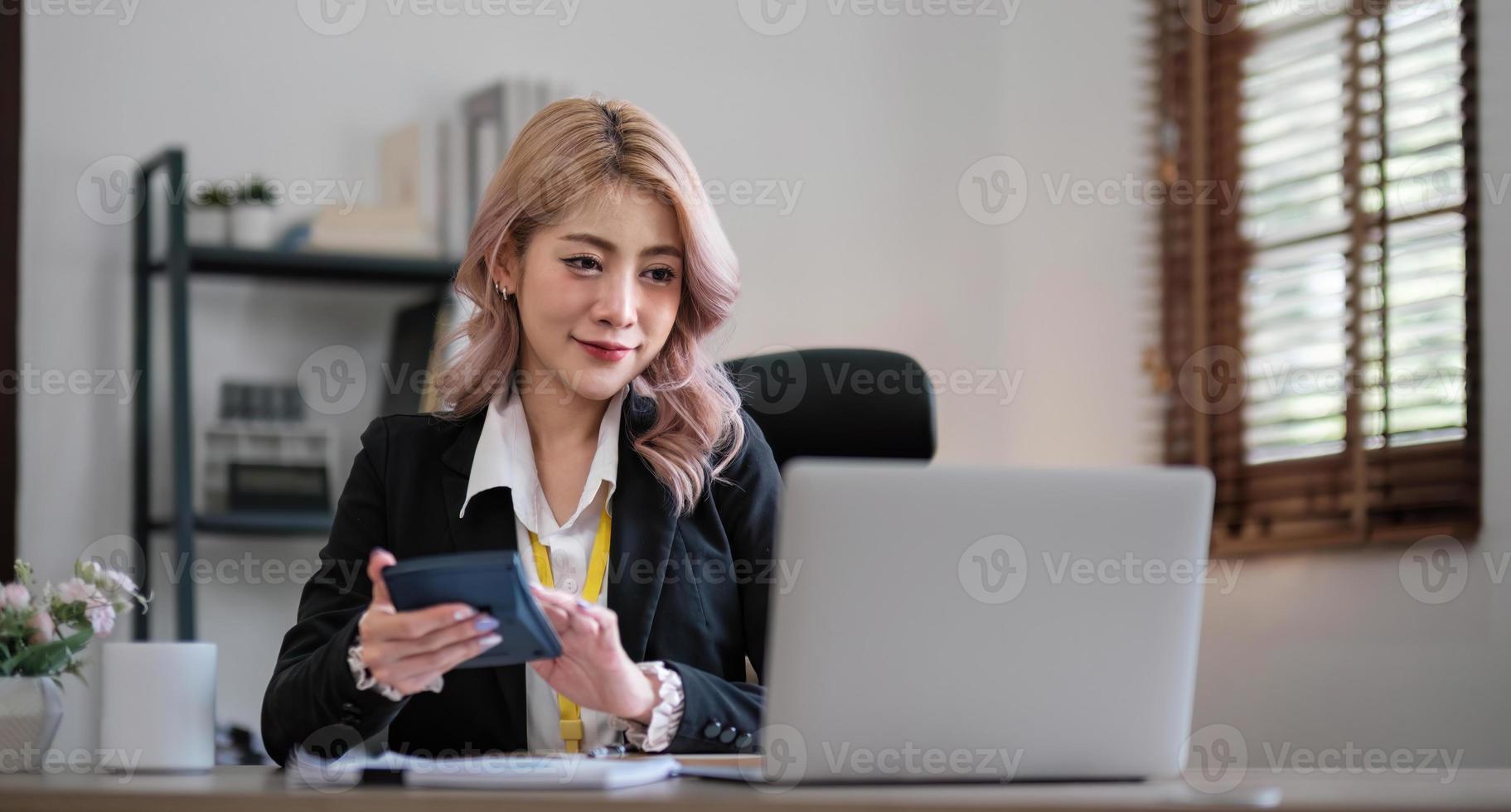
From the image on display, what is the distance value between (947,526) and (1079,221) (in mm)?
2916

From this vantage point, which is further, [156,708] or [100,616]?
[100,616]

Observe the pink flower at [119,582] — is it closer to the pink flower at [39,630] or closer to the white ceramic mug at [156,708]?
the pink flower at [39,630]

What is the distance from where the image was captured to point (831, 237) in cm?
383

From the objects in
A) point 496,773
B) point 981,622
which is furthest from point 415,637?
point 981,622

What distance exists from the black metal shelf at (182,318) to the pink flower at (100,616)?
150 centimetres

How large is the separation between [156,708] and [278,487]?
2.00 metres

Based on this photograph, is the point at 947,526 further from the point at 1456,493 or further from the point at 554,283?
the point at 1456,493

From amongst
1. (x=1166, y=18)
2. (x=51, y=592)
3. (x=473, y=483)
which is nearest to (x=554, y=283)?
(x=473, y=483)

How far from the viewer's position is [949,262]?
3893 millimetres

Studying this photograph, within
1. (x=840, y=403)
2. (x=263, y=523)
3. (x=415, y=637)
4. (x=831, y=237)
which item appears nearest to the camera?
(x=415, y=637)

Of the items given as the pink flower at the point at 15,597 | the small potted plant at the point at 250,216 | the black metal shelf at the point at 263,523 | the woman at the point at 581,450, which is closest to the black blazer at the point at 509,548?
the woman at the point at 581,450

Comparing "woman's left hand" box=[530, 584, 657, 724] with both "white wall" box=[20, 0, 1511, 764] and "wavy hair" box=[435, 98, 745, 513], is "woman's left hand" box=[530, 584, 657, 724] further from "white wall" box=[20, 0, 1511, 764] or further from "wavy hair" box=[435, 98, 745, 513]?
"white wall" box=[20, 0, 1511, 764]

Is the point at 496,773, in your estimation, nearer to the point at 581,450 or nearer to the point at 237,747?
the point at 581,450

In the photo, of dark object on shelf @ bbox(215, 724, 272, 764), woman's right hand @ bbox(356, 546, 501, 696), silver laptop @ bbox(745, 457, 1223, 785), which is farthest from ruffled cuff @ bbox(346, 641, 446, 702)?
dark object on shelf @ bbox(215, 724, 272, 764)
